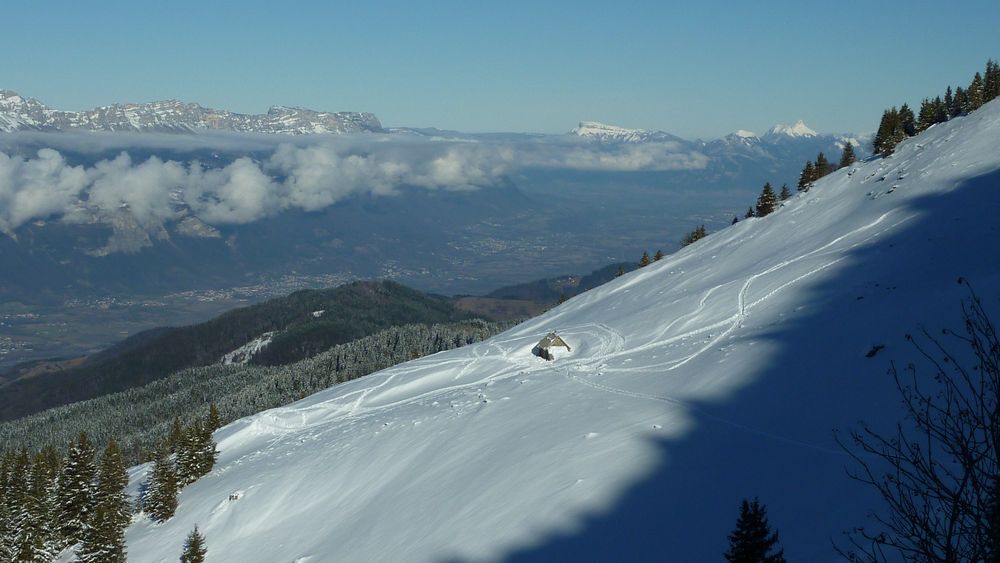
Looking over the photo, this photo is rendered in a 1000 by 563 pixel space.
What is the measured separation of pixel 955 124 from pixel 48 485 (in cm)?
9551

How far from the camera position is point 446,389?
57219 mm

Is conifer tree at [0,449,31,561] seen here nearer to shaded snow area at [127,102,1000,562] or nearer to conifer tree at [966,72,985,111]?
shaded snow area at [127,102,1000,562]

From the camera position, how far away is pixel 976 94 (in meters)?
80.9

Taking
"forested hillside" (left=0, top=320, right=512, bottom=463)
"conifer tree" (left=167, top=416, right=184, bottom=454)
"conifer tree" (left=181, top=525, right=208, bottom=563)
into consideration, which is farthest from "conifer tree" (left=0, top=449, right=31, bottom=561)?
"forested hillside" (left=0, top=320, right=512, bottom=463)

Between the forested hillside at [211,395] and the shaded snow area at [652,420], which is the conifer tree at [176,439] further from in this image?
the forested hillside at [211,395]

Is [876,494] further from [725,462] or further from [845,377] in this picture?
[845,377]

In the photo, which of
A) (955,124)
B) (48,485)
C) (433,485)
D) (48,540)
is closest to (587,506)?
(433,485)

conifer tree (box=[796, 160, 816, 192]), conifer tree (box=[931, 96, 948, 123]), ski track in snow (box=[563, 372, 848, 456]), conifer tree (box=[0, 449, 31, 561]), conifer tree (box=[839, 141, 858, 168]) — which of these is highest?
conifer tree (box=[931, 96, 948, 123])

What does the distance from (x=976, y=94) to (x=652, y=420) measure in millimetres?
74865

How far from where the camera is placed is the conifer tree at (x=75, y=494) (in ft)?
152

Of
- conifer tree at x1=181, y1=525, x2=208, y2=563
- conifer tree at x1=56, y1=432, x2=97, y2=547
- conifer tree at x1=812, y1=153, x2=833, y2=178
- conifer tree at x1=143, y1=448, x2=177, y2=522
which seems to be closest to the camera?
conifer tree at x1=181, y1=525, x2=208, y2=563

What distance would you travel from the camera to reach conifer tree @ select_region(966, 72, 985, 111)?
8044 centimetres

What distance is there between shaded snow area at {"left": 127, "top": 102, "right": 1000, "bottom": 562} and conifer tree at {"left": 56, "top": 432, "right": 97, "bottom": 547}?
3.86 m

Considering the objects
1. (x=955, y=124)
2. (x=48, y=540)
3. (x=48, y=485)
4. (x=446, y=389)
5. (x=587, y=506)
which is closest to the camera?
(x=587, y=506)
